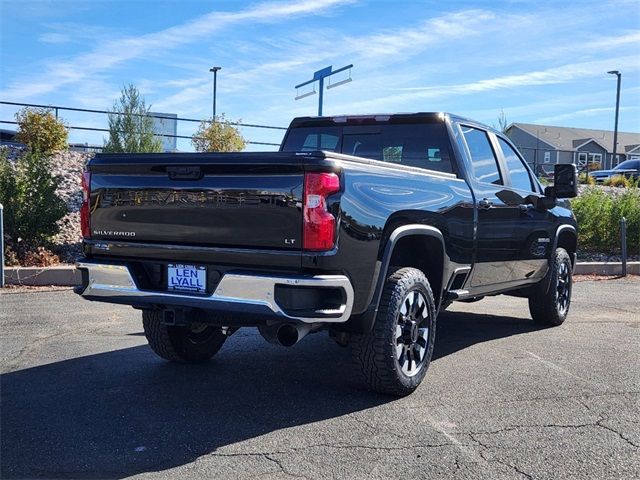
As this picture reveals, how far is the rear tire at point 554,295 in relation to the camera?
7012 mm

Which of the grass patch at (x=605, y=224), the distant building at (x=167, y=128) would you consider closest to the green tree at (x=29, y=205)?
the distant building at (x=167, y=128)

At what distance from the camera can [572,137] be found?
236 feet

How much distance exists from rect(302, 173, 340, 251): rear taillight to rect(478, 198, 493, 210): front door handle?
2.10 m

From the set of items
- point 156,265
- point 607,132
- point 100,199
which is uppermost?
point 607,132

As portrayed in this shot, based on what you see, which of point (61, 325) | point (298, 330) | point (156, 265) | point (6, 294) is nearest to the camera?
point (298, 330)

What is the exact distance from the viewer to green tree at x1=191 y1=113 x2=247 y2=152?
17.7 metres

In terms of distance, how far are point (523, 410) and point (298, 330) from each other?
1.59m

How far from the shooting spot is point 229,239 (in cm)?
402

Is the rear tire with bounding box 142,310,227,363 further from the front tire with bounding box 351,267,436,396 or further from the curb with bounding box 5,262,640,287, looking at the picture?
the curb with bounding box 5,262,640,287

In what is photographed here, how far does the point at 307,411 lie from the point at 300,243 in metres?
1.16

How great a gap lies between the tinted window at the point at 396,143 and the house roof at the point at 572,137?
6440cm

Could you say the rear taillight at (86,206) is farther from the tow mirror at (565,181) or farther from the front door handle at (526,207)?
the tow mirror at (565,181)

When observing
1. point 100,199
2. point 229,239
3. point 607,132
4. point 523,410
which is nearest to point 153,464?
point 229,239

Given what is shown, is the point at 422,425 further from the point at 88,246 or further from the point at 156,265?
the point at 88,246
